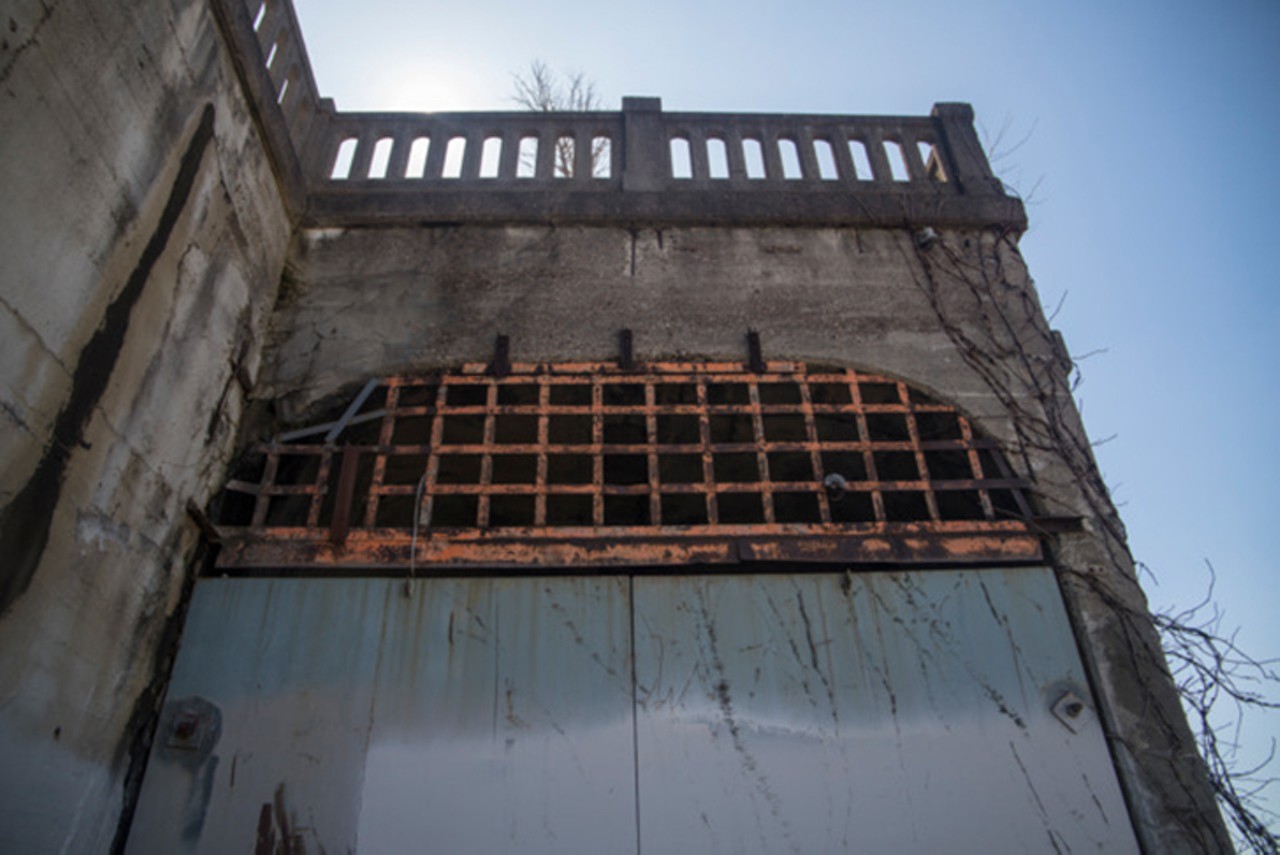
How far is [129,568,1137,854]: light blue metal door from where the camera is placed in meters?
3.34

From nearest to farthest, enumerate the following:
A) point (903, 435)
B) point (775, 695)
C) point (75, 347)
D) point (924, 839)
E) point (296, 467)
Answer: point (75, 347)
point (924, 839)
point (775, 695)
point (296, 467)
point (903, 435)

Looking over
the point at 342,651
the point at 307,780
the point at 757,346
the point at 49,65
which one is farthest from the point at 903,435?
the point at 49,65

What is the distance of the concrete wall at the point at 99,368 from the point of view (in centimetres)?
278

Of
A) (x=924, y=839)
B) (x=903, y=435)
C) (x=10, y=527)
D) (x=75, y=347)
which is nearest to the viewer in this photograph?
(x=10, y=527)

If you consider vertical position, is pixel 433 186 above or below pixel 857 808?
above

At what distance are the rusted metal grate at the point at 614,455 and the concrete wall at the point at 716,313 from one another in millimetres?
172

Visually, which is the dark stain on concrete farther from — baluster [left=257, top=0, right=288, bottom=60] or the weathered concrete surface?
baluster [left=257, top=0, right=288, bottom=60]

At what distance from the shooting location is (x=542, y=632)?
375cm

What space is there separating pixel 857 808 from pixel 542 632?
1.64 m

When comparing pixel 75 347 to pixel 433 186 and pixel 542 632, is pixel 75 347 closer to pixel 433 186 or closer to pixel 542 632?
pixel 542 632

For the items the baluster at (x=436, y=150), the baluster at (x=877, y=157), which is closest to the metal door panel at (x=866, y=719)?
the baluster at (x=877, y=157)

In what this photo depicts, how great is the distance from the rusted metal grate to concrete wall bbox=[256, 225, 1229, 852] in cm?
17

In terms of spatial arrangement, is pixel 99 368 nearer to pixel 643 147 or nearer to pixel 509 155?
pixel 509 155

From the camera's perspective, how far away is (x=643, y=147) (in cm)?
559
